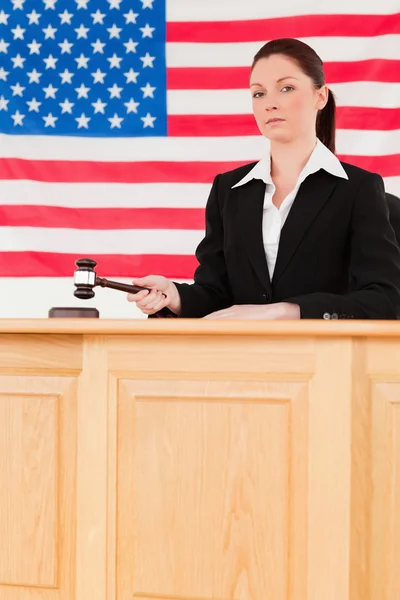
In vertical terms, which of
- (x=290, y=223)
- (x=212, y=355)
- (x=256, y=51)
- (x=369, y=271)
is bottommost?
(x=212, y=355)

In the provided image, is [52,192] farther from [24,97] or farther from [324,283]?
[324,283]

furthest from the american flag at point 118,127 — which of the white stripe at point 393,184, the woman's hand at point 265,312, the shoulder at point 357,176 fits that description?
the woman's hand at point 265,312

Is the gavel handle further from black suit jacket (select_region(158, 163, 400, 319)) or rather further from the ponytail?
the ponytail

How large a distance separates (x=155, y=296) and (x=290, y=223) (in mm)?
389

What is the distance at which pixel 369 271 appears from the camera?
1.79 meters

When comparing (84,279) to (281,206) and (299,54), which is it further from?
(299,54)

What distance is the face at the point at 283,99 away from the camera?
1.96 metres

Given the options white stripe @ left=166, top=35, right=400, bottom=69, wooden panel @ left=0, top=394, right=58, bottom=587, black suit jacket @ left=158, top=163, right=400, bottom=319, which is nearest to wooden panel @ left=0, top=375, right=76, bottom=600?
wooden panel @ left=0, top=394, right=58, bottom=587

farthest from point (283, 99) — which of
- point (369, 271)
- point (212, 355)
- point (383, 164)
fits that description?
point (383, 164)

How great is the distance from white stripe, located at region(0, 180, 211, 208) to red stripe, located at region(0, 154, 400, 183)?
0.02 metres

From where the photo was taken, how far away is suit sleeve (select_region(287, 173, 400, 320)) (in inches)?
62.6

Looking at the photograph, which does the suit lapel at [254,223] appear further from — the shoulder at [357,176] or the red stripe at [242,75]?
the red stripe at [242,75]

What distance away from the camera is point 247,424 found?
136 cm

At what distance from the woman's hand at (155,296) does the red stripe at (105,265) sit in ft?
4.42
